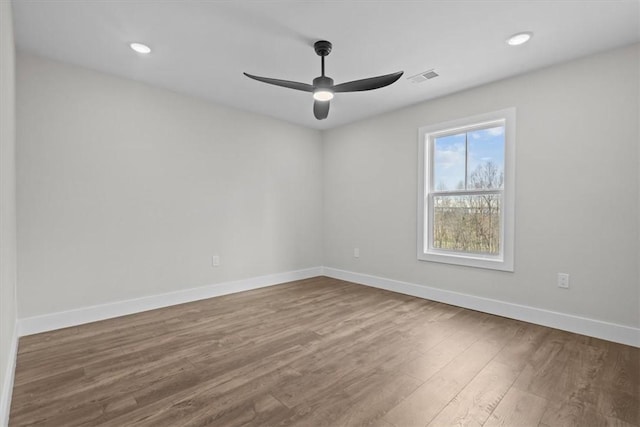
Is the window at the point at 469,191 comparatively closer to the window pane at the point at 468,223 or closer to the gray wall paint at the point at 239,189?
the window pane at the point at 468,223

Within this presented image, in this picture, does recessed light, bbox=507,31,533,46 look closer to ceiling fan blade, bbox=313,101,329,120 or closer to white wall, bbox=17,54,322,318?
ceiling fan blade, bbox=313,101,329,120

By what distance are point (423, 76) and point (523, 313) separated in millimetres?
2663

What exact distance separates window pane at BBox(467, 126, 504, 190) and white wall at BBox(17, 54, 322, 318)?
8.64 ft

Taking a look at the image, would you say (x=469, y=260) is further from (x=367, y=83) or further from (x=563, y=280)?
(x=367, y=83)

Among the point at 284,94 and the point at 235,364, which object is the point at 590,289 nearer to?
the point at 235,364

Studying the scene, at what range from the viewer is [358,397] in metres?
1.83

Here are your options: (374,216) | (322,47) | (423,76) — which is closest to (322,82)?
(322,47)

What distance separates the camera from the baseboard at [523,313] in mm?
2606

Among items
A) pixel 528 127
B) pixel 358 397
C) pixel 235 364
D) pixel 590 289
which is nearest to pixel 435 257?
pixel 590 289

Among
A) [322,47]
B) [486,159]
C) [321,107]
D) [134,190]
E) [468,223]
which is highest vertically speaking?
[322,47]

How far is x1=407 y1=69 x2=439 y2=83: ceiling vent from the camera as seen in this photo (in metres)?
3.14

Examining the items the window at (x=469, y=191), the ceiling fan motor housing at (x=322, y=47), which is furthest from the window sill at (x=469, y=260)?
the ceiling fan motor housing at (x=322, y=47)

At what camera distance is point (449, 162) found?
12.7ft

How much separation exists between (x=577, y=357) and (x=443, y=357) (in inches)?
40.1
